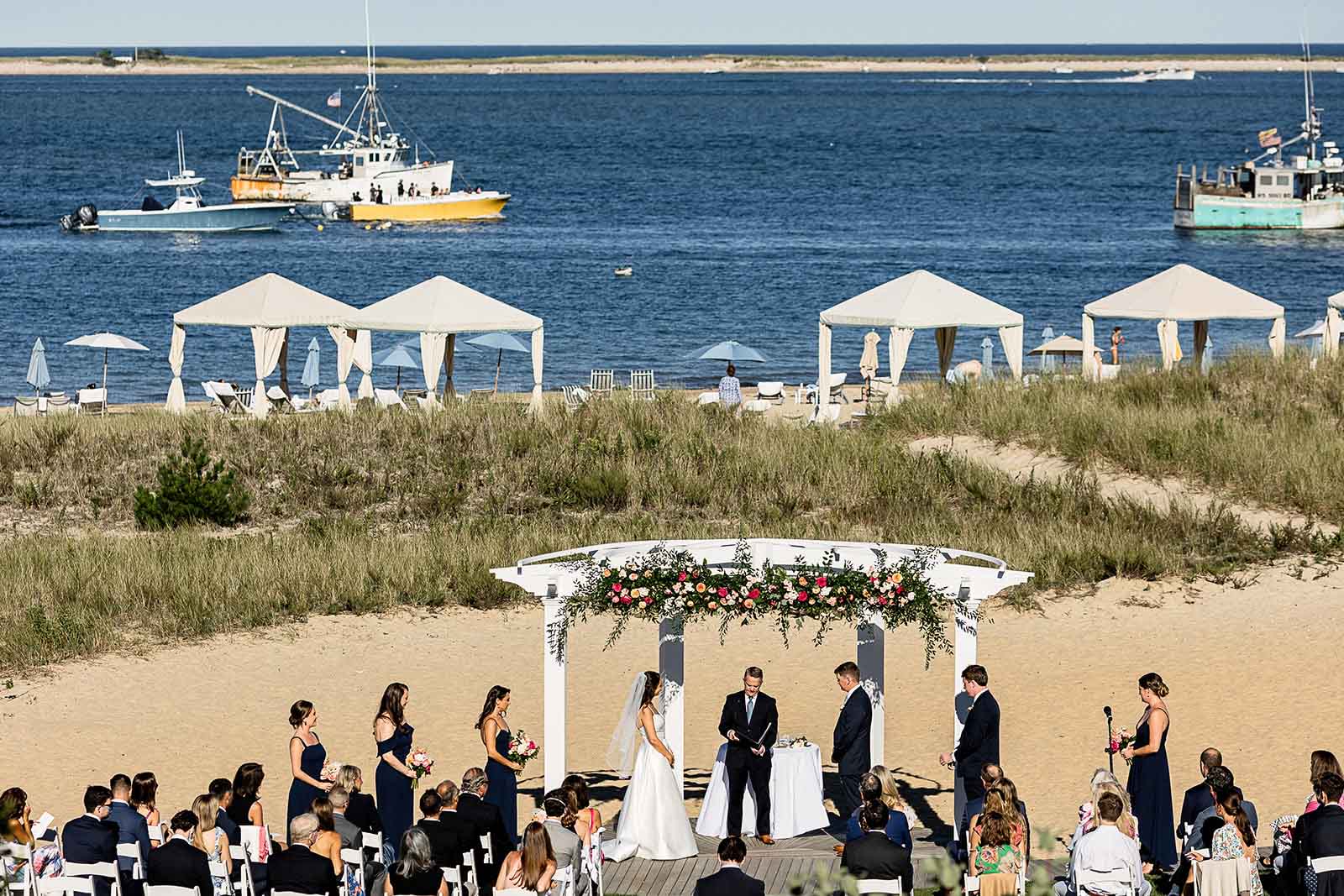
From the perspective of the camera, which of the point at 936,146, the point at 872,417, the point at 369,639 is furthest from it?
the point at 936,146

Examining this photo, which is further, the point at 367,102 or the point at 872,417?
the point at 367,102

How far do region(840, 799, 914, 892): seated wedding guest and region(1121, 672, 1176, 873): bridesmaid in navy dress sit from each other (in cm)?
230

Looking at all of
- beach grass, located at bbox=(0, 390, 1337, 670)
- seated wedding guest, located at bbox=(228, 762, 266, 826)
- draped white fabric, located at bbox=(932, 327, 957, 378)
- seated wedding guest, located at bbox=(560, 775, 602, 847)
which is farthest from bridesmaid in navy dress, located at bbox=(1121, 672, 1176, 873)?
draped white fabric, located at bbox=(932, 327, 957, 378)

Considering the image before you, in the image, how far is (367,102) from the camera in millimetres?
84438

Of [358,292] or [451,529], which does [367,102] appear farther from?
[451,529]

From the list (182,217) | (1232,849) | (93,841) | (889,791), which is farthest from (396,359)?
(182,217)

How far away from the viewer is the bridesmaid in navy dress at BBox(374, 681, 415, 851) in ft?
35.3

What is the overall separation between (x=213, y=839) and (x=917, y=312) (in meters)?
18.5

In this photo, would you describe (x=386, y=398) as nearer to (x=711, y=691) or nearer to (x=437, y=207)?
(x=711, y=691)

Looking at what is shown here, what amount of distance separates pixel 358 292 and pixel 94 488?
3363 centimetres

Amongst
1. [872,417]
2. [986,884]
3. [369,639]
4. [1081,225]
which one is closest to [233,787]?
[986,884]

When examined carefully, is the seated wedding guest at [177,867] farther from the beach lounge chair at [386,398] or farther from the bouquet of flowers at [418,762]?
the beach lounge chair at [386,398]

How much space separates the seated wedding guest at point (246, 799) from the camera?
10.0 meters

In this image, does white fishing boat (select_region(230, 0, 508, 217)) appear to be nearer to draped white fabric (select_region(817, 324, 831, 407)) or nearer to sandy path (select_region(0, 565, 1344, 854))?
draped white fabric (select_region(817, 324, 831, 407))
